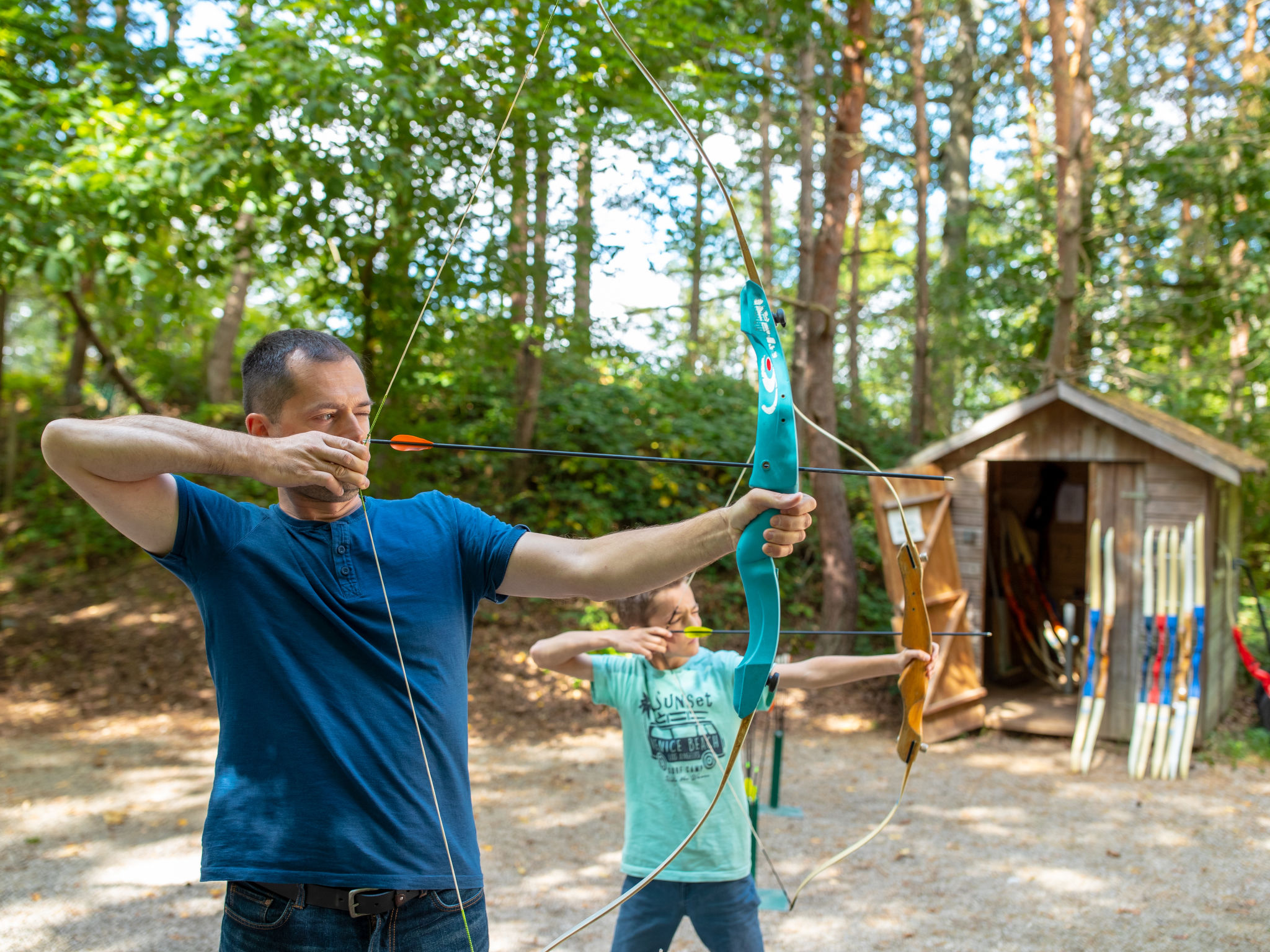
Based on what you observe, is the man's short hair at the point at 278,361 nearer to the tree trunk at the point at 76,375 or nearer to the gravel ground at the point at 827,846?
the gravel ground at the point at 827,846

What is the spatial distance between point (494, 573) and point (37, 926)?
124 inches

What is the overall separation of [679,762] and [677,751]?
0.09ft

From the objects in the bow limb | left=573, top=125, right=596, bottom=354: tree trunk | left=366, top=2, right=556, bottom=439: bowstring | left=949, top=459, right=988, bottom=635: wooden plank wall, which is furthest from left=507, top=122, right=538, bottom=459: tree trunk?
the bow limb

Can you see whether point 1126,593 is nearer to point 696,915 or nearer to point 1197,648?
point 1197,648

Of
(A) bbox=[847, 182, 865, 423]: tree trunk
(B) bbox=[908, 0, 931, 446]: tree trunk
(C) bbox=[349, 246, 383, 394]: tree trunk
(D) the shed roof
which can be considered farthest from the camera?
(A) bbox=[847, 182, 865, 423]: tree trunk

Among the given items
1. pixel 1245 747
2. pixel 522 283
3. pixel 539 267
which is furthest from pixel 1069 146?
pixel 1245 747

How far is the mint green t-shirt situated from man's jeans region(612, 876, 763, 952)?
0.04 metres

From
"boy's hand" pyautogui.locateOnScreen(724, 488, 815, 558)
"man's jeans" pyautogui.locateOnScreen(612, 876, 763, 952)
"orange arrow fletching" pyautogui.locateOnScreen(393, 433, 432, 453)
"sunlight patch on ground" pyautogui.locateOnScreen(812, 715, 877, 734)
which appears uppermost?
"orange arrow fletching" pyautogui.locateOnScreen(393, 433, 432, 453)

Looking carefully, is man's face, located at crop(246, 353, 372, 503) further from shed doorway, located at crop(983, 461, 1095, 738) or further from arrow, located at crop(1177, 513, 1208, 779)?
shed doorway, located at crop(983, 461, 1095, 738)

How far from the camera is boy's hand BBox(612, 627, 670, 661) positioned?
85.6 inches

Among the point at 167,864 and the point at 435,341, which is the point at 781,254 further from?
the point at 167,864

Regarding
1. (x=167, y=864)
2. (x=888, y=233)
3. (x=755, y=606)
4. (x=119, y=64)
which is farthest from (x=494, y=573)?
(x=888, y=233)

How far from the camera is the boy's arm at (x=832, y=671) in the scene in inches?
85.3

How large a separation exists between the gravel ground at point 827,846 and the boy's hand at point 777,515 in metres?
2.63
